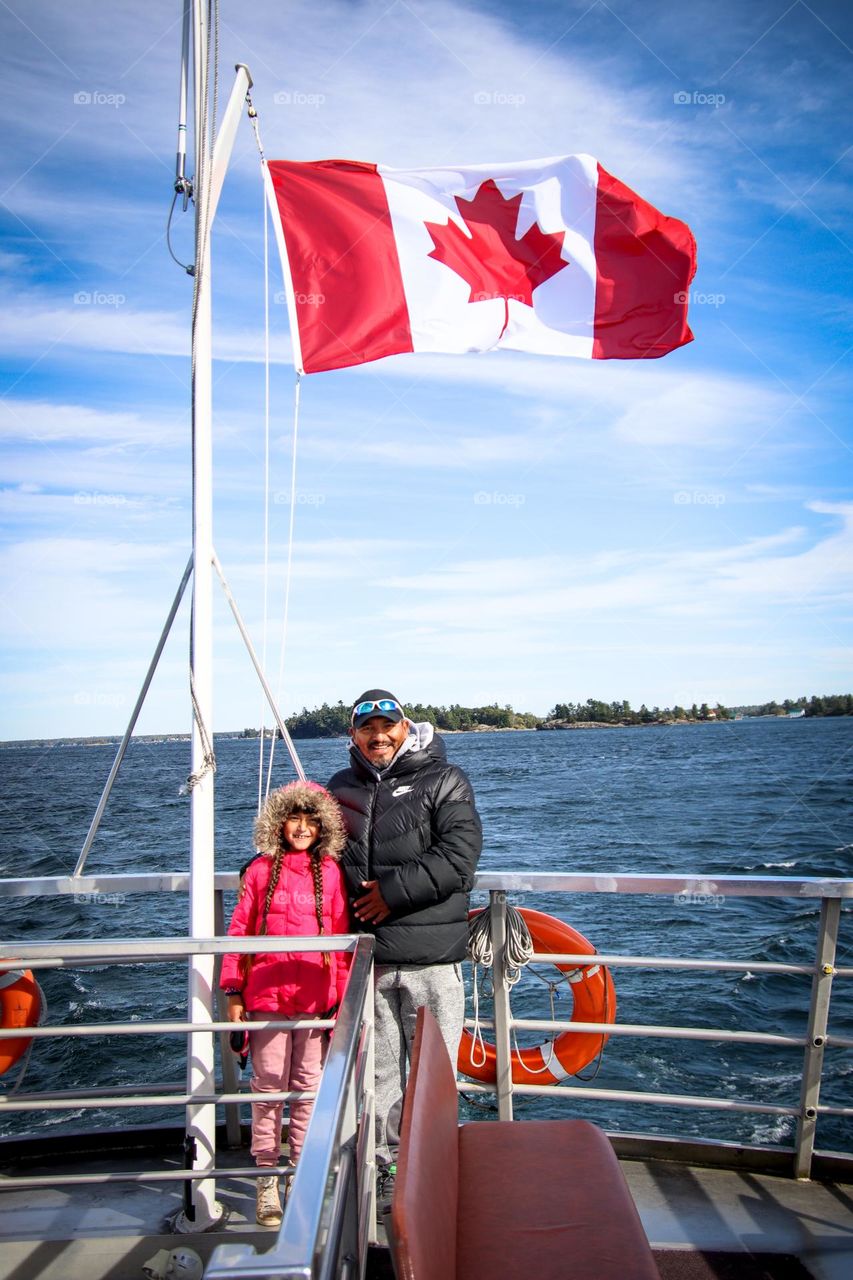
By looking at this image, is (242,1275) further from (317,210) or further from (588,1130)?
(317,210)

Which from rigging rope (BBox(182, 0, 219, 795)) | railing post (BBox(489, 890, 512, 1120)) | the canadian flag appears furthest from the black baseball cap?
the canadian flag

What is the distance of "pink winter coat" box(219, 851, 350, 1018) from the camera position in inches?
122

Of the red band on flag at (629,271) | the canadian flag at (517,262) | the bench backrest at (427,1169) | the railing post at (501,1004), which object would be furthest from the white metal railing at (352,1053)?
the red band on flag at (629,271)

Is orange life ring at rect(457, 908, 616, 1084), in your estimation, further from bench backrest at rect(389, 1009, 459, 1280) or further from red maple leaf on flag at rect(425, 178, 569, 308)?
red maple leaf on flag at rect(425, 178, 569, 308)

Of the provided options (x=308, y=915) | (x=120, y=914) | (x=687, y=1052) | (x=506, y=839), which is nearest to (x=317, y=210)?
(x=308, y=915)

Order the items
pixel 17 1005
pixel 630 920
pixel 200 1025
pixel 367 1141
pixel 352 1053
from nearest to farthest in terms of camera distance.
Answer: pixel 352 1053
pixel 367 1141
pixel 200 1025
pixel 17 1005
pixel 630 920

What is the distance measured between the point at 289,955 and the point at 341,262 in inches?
121

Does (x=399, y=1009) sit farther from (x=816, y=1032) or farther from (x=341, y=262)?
(x=341, y=262)

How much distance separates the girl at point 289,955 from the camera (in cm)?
307

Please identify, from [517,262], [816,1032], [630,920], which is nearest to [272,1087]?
[816,1032]

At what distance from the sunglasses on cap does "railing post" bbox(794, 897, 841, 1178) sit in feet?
5.18

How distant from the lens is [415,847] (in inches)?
124

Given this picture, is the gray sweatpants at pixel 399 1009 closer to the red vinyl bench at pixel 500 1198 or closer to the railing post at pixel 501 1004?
the railing post at pixel 501 1004

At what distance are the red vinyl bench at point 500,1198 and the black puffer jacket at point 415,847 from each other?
26.0 inches
